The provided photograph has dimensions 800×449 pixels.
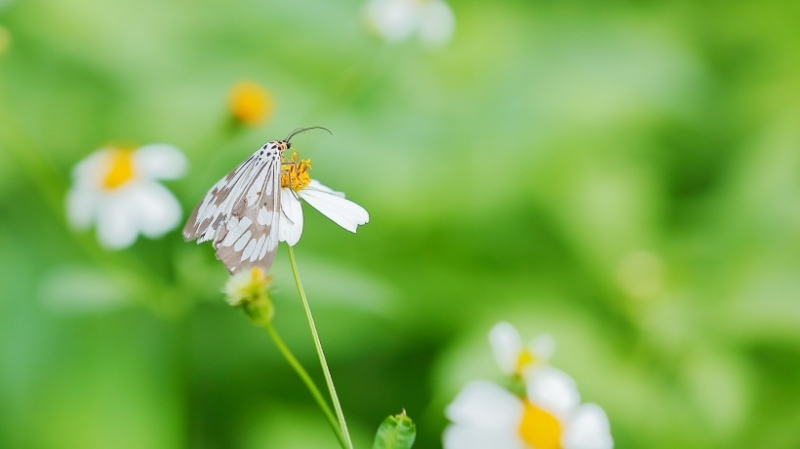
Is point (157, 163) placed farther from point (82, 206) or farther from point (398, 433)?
point (398, 433)

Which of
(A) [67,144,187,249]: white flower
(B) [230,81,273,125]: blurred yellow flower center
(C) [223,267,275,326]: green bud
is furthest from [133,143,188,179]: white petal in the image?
(C) [223,267,275,326]: green bud

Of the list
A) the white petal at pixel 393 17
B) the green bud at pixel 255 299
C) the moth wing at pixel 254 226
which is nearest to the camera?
the moth wing at pixel 254 226

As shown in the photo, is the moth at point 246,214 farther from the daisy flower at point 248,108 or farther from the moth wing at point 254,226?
the daisy flower at point 248,108

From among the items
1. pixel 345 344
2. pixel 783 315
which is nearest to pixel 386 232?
pixel 345 344

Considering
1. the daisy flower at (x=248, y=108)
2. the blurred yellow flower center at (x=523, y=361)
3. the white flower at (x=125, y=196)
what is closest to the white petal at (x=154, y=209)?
→ the white flower at (x=125, y=196)

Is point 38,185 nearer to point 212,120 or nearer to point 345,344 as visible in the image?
point 212,120
